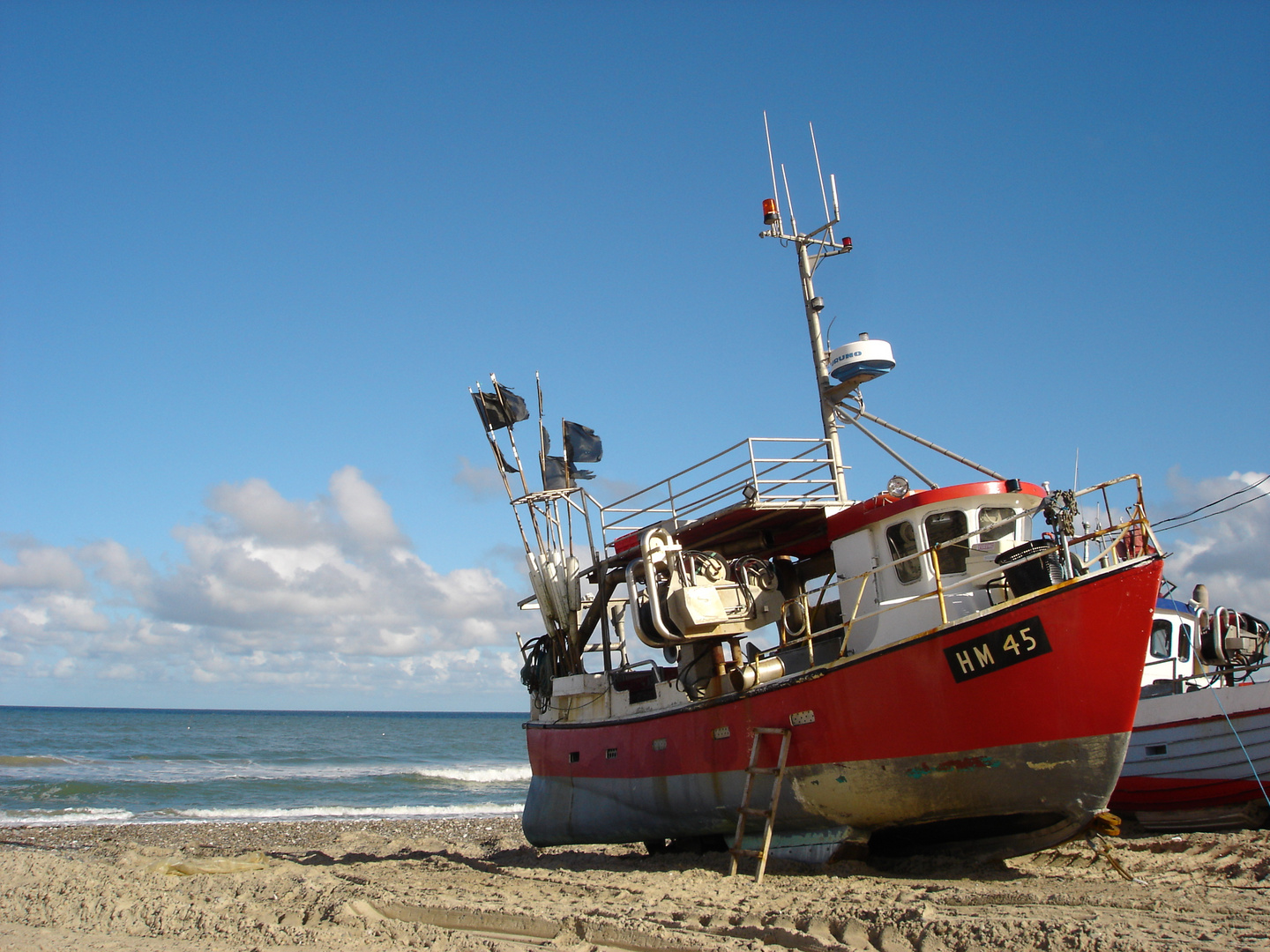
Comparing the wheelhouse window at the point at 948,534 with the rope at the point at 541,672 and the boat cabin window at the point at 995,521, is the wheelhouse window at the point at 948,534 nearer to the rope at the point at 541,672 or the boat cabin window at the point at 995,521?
the boat cabin window at the point at 995,521

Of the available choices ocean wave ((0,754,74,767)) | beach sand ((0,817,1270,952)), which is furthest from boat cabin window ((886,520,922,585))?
ocean wave ((0,754,74,767))

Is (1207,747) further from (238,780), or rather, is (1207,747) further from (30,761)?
(30,761)

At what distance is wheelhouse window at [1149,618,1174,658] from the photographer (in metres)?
14.8

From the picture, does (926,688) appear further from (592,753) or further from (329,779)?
(329,779)

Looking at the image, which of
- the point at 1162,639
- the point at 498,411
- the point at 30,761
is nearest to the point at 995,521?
the point at 1162,639

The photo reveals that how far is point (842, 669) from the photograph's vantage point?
9383 mm

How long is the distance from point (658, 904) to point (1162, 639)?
429 inches

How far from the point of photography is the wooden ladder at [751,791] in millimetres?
9594

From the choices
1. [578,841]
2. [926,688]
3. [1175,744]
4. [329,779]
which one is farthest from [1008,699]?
[329,779]

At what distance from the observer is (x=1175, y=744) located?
12406 mm

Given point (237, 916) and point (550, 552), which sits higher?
point (550, 552)

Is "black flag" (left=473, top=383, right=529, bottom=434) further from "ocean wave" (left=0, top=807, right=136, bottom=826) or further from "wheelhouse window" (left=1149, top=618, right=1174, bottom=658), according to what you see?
"ocean wave" (left=0, top=807, right=136, bottom=826)

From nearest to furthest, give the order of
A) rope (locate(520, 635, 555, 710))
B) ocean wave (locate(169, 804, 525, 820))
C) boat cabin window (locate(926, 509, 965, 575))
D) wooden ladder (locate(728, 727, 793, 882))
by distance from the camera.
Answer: wooden ladder (locate(728, 727, 793, 882)) < boat cabin window (locate(926, 509, 965, 575)) < rope (locate(520, 635, 555, 710)) < ocean wave (locate(169, 804, 525, 820))

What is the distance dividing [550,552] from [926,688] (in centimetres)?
755
